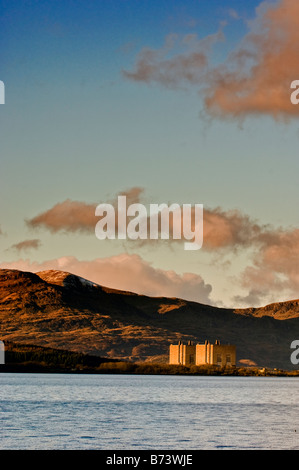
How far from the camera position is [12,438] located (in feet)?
236

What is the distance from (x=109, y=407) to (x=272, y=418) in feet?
90.0
